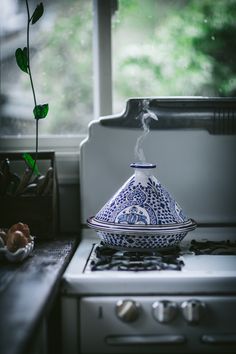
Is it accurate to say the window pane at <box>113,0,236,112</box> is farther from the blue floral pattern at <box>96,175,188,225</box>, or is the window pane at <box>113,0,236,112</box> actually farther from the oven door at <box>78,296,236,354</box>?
the oven door at <box>78,296,236,354</box>

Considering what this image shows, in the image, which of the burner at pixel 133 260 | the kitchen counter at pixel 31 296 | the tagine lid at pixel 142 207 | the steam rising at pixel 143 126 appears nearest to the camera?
the kitchen counter at pixel 31 296

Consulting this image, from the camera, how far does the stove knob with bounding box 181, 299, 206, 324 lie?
1.36 meters

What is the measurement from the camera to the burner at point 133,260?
4.80ft

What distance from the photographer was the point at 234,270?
146 centimetres

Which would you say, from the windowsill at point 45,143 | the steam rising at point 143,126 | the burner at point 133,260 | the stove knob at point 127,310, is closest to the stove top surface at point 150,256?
the burner at point 133,260

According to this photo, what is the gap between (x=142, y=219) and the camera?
5.18 ft

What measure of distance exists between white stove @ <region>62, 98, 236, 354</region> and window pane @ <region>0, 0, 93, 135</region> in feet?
0.92

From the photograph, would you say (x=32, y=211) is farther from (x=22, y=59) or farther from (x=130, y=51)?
(x=130, y=51)

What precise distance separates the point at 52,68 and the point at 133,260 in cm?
93

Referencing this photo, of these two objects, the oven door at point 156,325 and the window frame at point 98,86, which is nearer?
the oven door at point 156,325

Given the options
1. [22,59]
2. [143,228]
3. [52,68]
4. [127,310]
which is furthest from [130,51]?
[127,310]

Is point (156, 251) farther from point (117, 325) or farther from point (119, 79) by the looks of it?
point (119, 79)

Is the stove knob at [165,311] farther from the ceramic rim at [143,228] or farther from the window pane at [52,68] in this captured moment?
the window pane at [52,68]

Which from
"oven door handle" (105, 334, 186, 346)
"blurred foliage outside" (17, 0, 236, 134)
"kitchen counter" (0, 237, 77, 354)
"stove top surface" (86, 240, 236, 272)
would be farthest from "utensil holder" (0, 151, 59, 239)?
"oven door handle" (105, 334, 186, 346)
